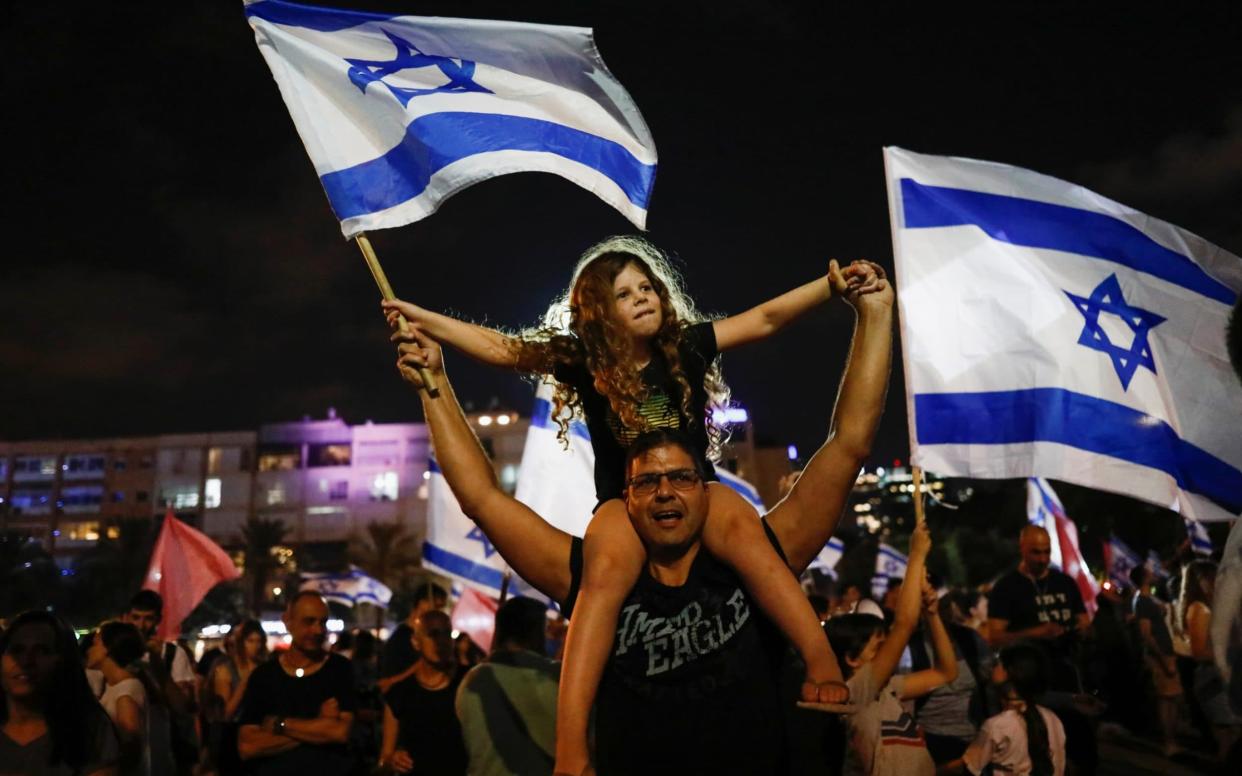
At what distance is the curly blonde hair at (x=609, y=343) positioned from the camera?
3682mm

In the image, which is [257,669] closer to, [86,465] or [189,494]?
[189,494]

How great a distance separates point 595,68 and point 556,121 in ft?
1.08

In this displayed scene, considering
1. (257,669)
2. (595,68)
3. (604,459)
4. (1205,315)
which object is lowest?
(257,669)

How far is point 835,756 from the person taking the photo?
20.9 feet

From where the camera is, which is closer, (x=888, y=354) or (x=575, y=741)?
(x=575, y=741)

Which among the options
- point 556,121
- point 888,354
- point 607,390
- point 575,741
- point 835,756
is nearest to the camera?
point 575,741

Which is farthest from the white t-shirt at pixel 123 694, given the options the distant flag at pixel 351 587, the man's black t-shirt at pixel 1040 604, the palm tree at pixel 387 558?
the palm tree at pixel 387 558

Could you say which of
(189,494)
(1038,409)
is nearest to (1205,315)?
(1038,409)

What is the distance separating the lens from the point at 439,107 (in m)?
4.79

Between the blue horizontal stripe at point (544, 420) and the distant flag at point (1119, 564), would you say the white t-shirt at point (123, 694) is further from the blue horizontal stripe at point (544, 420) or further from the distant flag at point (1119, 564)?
the distant flag at point (1119, 564)

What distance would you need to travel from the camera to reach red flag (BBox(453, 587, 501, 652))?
16469 mm

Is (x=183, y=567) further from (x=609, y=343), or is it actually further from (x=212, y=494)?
(x=212, y=494)

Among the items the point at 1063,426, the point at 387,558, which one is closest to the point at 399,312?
the point at 1063,426

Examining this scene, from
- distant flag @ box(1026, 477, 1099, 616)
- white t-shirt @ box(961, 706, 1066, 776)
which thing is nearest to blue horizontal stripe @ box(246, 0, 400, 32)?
white t-shirt @ box(961, 706, 1066, 776)
